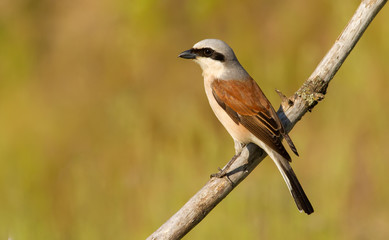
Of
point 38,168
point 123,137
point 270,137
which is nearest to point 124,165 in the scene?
point 123,137

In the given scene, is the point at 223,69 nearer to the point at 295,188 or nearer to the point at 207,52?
the point at 207,52

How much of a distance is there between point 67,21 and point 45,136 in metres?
1.97

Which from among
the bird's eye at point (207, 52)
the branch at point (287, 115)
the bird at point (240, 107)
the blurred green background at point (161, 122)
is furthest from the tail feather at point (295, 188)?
the bird's eye at point (207, 52)

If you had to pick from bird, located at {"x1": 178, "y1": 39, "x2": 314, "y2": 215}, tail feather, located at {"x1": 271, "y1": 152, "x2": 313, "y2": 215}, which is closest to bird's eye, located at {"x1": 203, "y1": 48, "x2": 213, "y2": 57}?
bird, located at {"x1": 178, "y1": 39, "x2": 314, "y2": 215}

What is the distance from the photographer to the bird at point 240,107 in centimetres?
362

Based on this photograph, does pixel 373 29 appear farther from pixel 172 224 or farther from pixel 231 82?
pixel 172 224

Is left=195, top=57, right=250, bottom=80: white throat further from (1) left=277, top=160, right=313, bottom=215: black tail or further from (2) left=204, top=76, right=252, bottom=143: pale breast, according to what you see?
(1) left=277, top=160, right=313, bottom=215: black tail

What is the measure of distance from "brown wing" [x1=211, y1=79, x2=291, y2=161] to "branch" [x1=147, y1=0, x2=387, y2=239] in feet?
0.32

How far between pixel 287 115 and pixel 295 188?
0.48 meters

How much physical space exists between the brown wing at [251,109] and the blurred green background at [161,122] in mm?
821

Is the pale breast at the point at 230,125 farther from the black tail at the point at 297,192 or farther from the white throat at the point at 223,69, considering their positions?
the black tail at the point at 297,192

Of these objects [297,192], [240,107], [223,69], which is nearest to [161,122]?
[223,69]

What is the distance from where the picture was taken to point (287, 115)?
3611 millimetres

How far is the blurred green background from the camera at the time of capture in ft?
14.9
